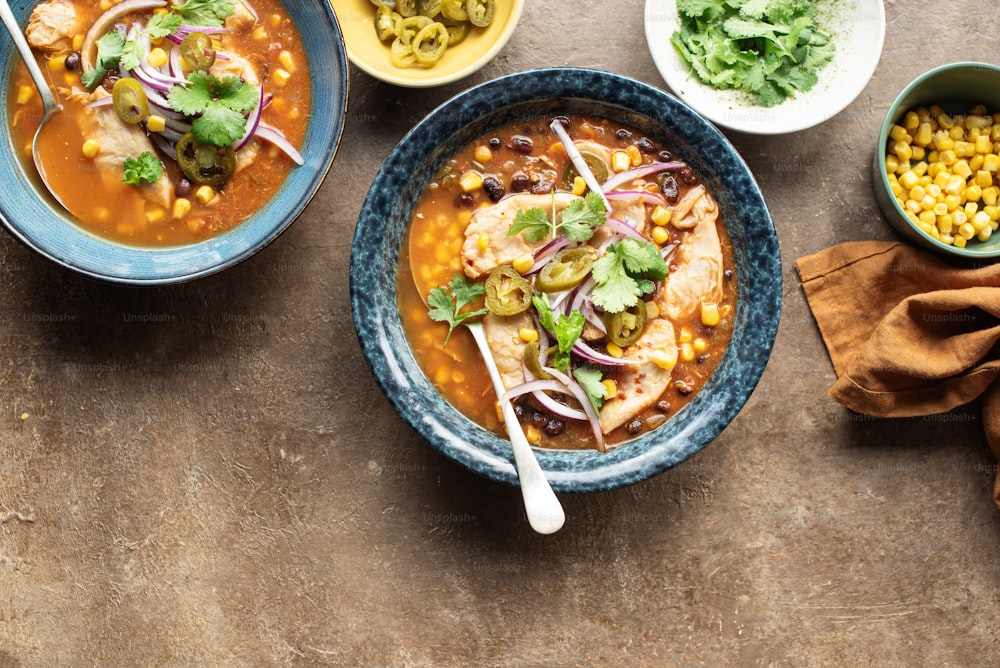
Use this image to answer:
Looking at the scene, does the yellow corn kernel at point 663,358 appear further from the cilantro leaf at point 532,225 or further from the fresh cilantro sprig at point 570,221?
the cilantro leaf at point 532,225

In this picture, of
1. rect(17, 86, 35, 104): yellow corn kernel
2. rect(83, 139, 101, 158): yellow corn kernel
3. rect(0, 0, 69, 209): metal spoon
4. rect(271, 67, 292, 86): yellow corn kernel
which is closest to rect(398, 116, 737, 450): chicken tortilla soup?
rect(271, 67, 292, 86): yellow corn kernel

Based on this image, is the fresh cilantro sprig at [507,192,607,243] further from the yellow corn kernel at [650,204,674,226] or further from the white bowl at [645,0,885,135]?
the white bowl at [645,0,885,135]

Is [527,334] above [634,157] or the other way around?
the other way around

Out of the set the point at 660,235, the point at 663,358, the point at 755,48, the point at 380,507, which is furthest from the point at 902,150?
the point at 380,507

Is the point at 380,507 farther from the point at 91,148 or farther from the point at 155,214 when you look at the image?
the point at 91,148

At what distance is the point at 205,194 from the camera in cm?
348

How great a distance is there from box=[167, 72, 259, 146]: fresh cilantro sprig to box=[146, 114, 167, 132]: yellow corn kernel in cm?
12

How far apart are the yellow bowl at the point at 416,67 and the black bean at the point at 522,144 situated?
17.0 inches

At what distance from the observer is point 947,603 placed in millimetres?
3922

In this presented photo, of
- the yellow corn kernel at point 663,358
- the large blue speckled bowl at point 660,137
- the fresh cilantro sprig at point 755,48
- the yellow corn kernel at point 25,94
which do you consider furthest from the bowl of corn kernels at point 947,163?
the yellow corn kernel at point 25,94

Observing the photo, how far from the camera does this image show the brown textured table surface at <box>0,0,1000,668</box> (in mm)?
3875

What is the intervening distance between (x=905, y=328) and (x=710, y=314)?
1.08 metres

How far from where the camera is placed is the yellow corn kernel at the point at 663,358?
11.1 feet

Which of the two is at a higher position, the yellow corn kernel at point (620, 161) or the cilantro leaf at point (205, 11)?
the cilantro leaf at point (205, 11)
